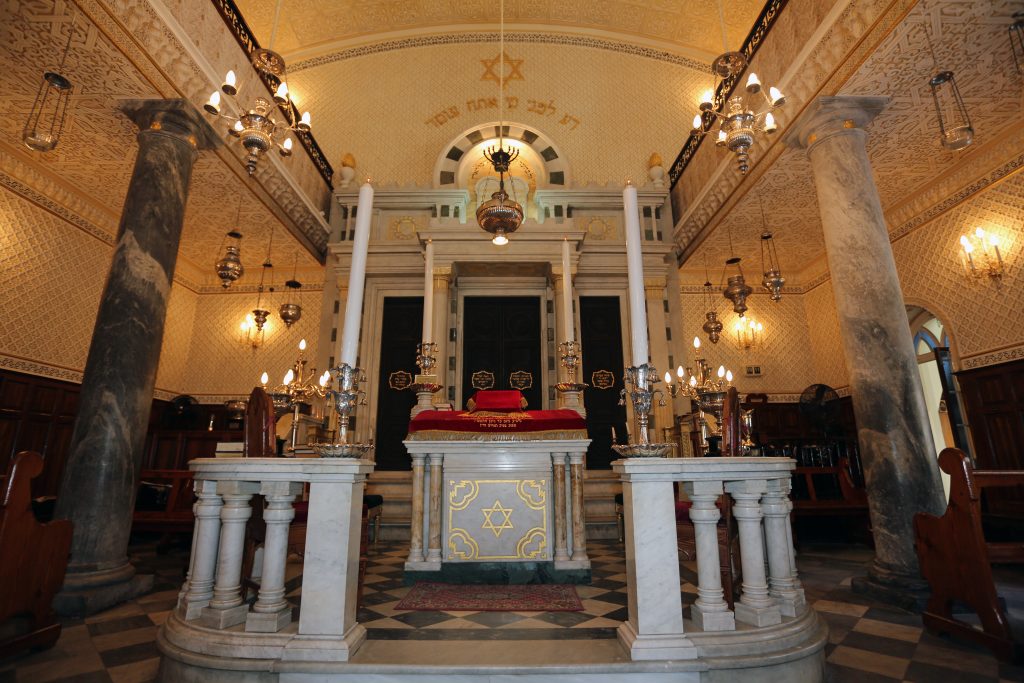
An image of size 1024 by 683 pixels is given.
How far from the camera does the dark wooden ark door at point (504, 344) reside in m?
8.60

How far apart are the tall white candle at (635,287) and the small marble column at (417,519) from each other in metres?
2.38

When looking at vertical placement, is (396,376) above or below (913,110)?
below

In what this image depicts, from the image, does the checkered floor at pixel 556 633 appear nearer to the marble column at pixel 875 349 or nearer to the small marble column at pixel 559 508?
the small marble column at pixel 559 508

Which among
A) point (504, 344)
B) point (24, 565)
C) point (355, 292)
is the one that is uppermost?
point (504, 344)

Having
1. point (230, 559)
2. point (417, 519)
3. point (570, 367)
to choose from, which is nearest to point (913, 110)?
point (570, 367)

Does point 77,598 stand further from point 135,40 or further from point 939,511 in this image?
point 939,511

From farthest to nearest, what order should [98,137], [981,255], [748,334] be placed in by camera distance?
[748,334], [981,255], [98,137]

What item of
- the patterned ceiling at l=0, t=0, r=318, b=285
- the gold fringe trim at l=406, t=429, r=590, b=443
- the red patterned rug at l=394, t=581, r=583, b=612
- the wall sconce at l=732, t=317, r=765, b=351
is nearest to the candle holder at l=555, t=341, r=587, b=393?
the gold fringe trim at l=406, t=429, r=590, b=443

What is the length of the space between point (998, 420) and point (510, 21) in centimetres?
1132

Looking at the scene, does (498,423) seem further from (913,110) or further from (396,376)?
(913,110)

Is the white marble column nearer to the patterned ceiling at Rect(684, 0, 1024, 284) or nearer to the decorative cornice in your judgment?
the patterned ceiling at Rect(684, 0, 1024, 284)

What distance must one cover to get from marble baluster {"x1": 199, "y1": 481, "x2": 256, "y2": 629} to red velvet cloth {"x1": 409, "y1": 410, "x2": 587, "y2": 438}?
1.82 m

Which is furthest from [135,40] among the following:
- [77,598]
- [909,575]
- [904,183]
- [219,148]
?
[904,183]

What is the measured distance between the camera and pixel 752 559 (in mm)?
2477
